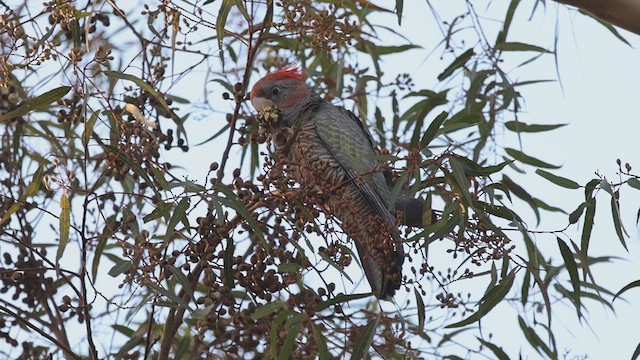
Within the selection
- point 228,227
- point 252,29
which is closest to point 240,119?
point 252,29

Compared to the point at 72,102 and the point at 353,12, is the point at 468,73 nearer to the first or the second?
the point at 353,12

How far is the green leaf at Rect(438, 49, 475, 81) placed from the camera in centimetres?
343

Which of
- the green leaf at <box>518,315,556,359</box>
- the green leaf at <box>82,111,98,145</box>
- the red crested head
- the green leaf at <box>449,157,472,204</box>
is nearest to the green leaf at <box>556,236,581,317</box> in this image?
the green leaf at <box>449,157,472,204</box>

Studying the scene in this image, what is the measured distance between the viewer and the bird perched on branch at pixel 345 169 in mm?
2568

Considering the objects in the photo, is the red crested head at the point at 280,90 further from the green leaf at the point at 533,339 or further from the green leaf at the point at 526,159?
the green leaf at the point at 533,339

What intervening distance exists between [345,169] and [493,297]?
102 centimetres

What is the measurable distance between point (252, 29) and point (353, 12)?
37.9 inches

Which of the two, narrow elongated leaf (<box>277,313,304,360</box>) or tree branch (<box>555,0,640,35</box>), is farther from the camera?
narrow elongated leaf (<box>277,313,304,360</box>)

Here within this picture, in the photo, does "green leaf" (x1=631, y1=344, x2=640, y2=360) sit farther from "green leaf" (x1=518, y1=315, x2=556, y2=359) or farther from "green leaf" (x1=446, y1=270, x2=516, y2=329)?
"green leaf" (x1=518, y1=315, x2=556, y2=359)

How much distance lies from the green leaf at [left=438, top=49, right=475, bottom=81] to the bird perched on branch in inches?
15.8

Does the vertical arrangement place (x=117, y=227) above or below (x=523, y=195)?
below

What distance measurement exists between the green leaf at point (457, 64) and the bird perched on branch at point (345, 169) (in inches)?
15.8

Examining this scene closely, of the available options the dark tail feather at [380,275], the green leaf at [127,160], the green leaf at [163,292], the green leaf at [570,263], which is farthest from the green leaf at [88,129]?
the green leaf at [570,263]

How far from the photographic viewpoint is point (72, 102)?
9.48ft
